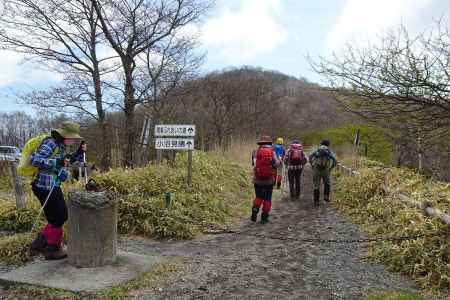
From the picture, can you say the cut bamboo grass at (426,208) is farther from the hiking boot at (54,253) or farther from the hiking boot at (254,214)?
the hiking boot at (54,253)

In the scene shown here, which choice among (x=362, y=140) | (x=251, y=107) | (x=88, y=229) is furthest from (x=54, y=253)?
Answer: (x=251, y=107)

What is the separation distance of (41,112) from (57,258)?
1008 cm

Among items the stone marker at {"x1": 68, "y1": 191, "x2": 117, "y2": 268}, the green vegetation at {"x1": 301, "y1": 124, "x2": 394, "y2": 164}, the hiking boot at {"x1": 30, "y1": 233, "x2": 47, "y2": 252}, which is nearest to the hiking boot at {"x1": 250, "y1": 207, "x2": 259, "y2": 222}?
the stone marker at {"x1": 68, "y1": 191, "x2": 117, "y2": 268}

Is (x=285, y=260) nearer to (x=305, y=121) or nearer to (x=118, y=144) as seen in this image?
(x=118, y=144)

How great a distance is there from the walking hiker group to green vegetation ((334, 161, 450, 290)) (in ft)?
2.77

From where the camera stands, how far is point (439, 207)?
7078 millimetres

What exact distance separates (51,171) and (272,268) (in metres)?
3.21

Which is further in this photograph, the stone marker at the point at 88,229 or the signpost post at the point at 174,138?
the signpost post at the point at 174,138

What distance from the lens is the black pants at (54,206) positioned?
18.5ft

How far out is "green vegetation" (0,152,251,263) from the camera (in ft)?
25.3

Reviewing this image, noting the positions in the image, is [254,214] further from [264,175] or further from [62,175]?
[62,175]

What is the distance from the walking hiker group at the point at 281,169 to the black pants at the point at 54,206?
4.40m

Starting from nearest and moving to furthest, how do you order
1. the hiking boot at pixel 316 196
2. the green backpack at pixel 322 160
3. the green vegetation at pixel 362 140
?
the green backpack at pixel 322 160, the hiking boot at pixel 316 196, the green vegetation at pixel 362 140

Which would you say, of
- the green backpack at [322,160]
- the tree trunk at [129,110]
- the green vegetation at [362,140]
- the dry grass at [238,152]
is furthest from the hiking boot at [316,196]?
the green vegetation at [362,140]
